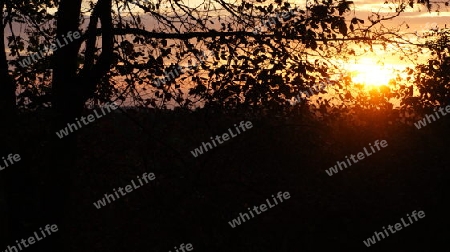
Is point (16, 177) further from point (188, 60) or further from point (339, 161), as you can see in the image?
point (339, 161)

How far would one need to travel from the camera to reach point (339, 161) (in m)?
34.0

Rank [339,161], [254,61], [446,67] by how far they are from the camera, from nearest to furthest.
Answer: [254,61] < [446,67] < [339,161]

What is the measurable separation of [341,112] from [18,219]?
6.60 meters

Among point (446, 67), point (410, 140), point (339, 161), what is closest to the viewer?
point (446, 67)

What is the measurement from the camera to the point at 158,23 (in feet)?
32.9

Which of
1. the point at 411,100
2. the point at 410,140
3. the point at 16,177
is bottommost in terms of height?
the point at 410,140

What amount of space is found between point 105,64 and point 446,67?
772cm

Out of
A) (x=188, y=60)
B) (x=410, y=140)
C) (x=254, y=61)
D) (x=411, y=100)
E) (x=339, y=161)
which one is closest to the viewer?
(x=254, y=61)

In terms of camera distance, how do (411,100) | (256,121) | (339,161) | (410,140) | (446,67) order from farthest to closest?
(339,161)
(410,140)
(256,121)
(446,67)
(411,100)

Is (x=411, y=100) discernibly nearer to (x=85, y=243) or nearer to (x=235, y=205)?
(x=235, y=205)

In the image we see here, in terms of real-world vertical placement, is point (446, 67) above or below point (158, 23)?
below

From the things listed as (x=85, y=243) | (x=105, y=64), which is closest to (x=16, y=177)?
(x=105, y=64)

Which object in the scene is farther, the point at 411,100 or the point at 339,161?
the point at 339,161

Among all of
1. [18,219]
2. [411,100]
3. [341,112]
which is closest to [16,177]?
[18,219]
